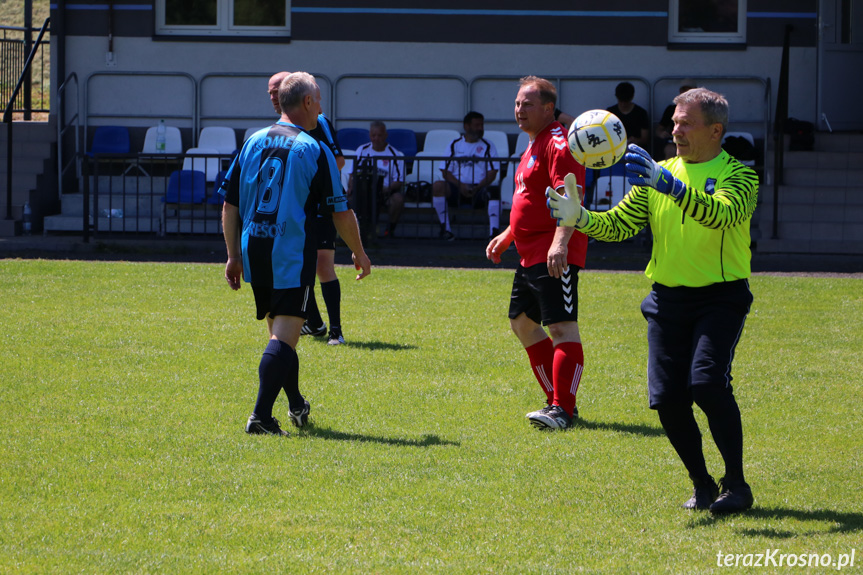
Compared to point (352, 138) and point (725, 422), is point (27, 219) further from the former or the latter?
point (725, 422)

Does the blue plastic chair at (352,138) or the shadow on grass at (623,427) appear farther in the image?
the blue plastic chair at (352,138)

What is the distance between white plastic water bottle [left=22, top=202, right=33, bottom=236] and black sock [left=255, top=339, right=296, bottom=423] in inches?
465

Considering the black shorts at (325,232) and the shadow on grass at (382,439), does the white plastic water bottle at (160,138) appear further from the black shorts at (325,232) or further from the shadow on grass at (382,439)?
the shadow on grass at (382,439)

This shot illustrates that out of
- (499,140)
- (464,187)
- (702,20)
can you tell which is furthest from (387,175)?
(702,20)

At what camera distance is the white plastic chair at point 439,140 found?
677 inches

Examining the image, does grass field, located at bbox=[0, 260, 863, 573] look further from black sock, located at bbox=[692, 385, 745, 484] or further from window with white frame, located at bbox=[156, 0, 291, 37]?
window with white frame, located at bbox=[156, 0, 291, 37]

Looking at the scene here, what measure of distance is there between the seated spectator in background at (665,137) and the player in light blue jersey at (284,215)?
10387 millimetres

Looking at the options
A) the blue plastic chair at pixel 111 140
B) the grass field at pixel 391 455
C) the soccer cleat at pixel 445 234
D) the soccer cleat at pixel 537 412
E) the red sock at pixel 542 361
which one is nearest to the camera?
the grass field at pixel 391 455

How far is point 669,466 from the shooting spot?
539 centimetres

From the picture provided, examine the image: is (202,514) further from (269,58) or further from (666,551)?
(269,58)

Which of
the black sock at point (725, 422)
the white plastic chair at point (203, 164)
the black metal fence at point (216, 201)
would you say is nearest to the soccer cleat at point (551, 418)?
the black sock at point (725, 422)

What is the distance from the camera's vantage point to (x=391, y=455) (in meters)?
5.50

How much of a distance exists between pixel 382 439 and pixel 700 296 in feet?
6.34

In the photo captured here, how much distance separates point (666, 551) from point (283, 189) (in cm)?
277
